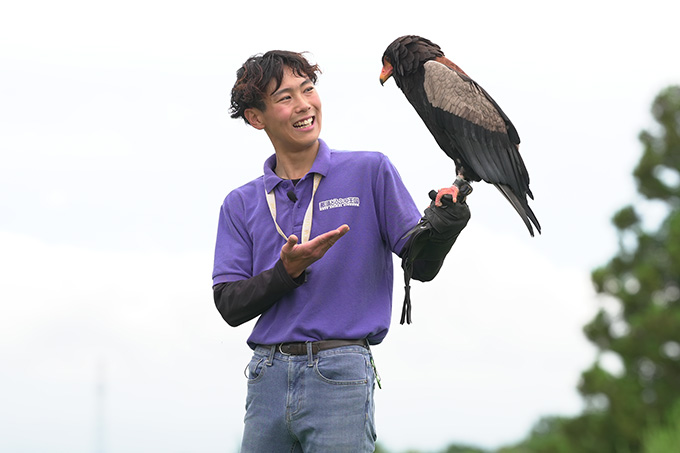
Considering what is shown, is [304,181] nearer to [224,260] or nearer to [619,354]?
[224,260]

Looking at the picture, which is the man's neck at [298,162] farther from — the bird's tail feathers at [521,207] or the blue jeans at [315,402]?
the bird's tail feathers at [521,207]

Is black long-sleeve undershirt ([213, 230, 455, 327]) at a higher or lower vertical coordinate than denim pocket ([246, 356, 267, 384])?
higher

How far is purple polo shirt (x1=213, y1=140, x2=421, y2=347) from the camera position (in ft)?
11.7

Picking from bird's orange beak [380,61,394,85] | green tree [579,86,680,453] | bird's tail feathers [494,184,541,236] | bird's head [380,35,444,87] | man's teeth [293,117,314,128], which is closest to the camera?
man's teeth [293,117,314,128]

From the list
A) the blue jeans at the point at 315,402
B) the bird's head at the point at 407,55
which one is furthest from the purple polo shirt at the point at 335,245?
the bird's head at the point at 407,55

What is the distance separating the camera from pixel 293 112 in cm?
377

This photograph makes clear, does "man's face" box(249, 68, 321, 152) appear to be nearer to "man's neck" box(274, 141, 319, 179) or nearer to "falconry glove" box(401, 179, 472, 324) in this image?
"man's neck" box(274, 141, 319, 179)

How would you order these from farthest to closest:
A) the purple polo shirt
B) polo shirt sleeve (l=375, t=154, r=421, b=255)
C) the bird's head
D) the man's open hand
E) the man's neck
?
the bird's head < the man's neck < polo shirt sleeve (l=375, t=154, r=421, b=255) < the purple polo shirt < the man's open hand

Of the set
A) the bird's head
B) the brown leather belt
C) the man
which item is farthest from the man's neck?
the bird's head

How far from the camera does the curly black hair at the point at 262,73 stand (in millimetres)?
3861

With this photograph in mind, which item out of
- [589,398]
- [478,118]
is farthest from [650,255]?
[478,118]

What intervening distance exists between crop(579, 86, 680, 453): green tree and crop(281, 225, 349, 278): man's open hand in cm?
1314

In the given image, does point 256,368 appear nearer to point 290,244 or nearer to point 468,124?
point 290,244

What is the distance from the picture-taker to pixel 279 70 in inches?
152
